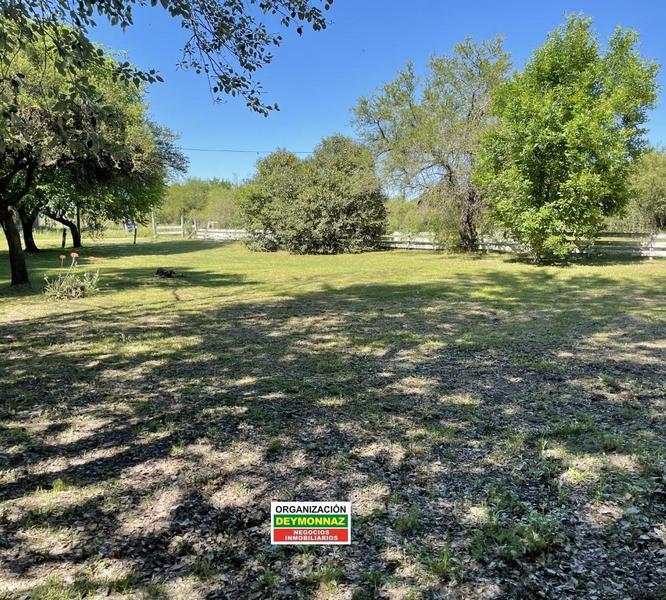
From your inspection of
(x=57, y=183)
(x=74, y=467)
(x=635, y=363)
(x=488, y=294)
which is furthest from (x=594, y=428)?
(x=57, y=183)

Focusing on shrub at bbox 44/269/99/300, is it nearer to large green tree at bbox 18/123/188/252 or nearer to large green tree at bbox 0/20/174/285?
large green tree at bbox 0/20/174/285

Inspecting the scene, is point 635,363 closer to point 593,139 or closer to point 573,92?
point 593,139

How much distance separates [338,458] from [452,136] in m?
17.6

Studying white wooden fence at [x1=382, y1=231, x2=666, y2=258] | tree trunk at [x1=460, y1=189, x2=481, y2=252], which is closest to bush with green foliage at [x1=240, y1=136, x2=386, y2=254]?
white wooden fence at [x1=382, y1=231, x2=666, y2=258]

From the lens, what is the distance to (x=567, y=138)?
13.5 meters

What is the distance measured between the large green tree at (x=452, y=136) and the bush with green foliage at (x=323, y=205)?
296cm

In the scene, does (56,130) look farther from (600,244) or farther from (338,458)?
(600,244)

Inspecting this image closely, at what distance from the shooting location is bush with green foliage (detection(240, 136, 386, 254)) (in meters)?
22.6

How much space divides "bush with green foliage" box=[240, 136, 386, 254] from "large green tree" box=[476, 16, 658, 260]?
313 inches

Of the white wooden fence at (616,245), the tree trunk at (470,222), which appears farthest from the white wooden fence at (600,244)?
the tree trunk at (470,222)

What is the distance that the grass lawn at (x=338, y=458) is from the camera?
188cm

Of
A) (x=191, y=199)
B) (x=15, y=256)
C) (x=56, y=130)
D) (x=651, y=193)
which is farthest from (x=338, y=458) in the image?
(x=191, y=199)

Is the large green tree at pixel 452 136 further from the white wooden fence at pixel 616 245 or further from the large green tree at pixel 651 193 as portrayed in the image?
the large green tree at pixel 651 193

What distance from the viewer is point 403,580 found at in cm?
183
